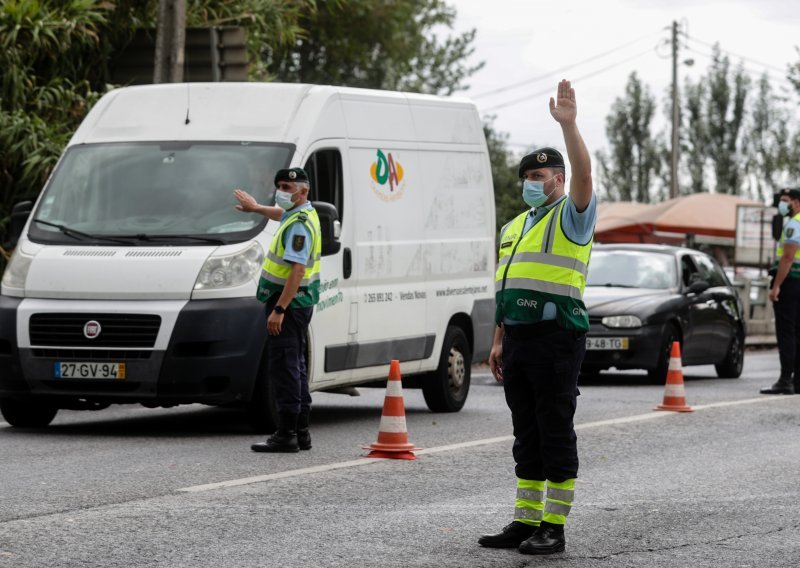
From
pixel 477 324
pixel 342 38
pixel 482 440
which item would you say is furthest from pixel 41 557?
pixel 342 38

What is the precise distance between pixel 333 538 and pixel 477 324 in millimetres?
7232

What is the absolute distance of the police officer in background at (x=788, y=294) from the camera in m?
15.8

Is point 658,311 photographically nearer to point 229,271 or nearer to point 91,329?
point 229,271

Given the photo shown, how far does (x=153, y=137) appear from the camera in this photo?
12.4 metres

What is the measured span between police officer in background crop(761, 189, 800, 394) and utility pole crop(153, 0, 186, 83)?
642cm

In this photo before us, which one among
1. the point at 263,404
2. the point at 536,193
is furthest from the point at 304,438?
the point at 536,193

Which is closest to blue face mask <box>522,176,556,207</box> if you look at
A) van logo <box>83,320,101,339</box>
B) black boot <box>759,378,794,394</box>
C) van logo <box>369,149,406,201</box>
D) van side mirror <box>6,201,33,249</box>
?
van logo <box>83,320,101,339</box>

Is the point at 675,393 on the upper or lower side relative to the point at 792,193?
lower

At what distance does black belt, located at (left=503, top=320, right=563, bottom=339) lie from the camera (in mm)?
7156

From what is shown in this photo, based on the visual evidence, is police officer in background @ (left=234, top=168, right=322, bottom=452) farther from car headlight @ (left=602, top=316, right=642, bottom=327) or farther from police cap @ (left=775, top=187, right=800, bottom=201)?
car headlight @ (left=602, top=316, right=642, bottom=327)

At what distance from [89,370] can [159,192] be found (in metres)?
1.47

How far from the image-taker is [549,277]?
716cm

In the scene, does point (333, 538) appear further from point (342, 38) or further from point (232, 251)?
point (342, 38)

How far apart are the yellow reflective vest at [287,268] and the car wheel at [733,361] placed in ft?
31.4
